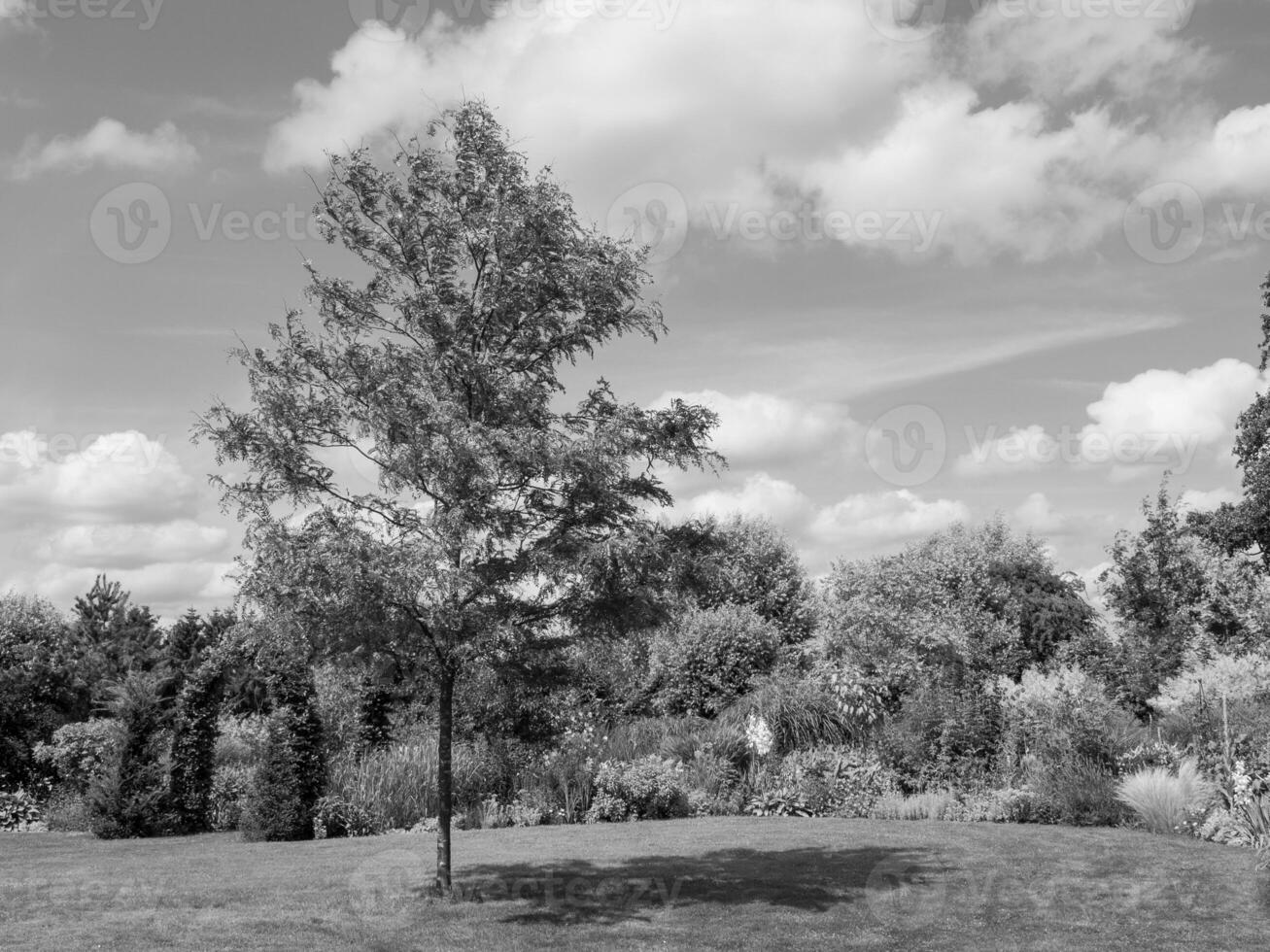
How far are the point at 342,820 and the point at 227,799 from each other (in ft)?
11.8

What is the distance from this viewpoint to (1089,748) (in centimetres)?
1912

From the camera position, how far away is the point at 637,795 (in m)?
19.6

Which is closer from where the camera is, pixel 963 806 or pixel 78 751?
pixel 963 806

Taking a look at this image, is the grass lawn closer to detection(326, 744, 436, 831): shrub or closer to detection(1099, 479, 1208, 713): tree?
detection(326, 744, 436, 831): shrub

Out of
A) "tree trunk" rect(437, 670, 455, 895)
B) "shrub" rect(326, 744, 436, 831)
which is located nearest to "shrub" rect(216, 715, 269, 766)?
"shrub" rect(326, 744, 436, 831)

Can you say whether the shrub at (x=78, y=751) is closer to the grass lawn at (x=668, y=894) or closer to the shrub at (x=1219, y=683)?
the grass lawn at (x=668, y=894)

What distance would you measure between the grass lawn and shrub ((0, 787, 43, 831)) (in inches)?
218

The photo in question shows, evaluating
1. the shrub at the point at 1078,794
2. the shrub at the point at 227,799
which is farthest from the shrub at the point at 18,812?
the shrub at the point at 1078,794

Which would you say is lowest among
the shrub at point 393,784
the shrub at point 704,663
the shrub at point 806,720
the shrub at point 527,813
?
the shrub at point 527,813

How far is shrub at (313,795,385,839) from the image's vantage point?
1822 centimetres

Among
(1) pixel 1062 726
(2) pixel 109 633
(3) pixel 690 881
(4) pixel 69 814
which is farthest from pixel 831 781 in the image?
(2) pixel 109 633

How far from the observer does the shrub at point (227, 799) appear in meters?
20.5

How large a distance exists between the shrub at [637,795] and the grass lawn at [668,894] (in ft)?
8.64

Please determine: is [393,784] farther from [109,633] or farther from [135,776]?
[109,633]
